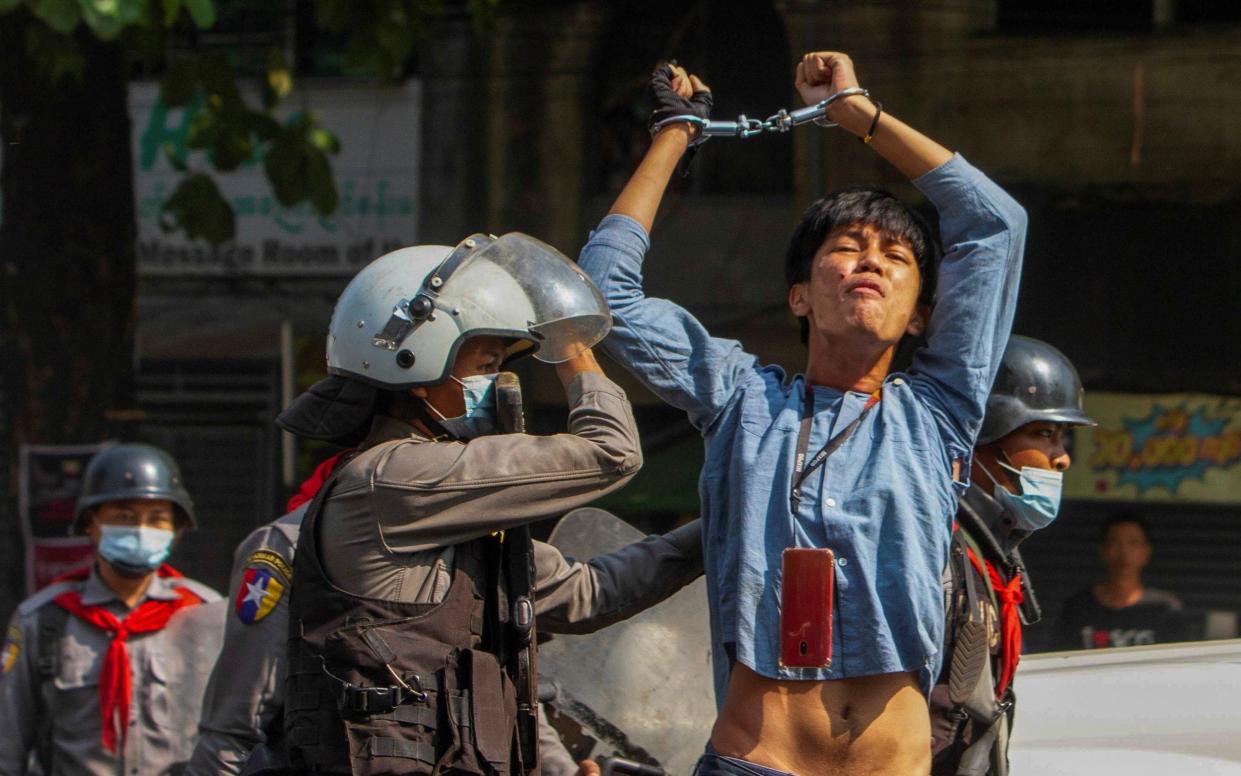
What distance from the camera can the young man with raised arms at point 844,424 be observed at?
275cm

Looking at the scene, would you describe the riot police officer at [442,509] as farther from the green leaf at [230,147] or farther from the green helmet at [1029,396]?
the green leaf at [230,147]

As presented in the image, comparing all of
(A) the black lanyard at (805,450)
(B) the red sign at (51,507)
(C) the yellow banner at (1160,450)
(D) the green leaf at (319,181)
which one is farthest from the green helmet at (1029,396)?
(C) the yellow banner at (1160,450)

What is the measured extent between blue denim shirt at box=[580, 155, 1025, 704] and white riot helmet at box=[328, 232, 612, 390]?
0.09 m

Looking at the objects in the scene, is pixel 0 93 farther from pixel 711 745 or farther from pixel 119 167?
pixel 711 745

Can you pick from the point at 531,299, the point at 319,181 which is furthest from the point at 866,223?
the point at 319,181

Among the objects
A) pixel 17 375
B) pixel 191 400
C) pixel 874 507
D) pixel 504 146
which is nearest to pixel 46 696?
pixel 17 375

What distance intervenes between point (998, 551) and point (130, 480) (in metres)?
3.03

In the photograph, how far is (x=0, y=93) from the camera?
25.2 ft

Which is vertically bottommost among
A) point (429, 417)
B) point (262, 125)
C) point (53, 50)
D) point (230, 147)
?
point (429, 417)

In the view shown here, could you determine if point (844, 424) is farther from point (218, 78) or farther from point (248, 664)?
point (218, 78)

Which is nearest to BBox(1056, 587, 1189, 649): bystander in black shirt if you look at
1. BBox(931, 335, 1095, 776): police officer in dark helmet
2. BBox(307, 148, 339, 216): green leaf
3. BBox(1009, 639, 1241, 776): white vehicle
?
BBox(1009, 639, 1241, 776): white vehicle

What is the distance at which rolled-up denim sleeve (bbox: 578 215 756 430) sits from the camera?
2996 mm

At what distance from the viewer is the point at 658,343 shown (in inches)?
118

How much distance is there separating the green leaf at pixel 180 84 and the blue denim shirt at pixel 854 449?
4819 mm
